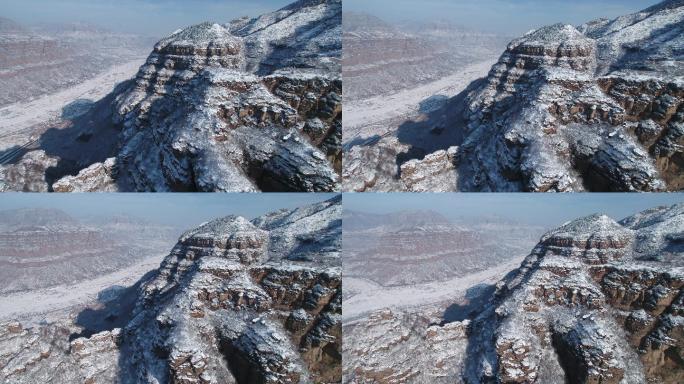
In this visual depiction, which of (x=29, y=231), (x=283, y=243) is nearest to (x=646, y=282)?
(x=283, y=243)

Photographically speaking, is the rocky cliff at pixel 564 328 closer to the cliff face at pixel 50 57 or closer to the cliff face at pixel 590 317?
the cliff face at pixel 590 317

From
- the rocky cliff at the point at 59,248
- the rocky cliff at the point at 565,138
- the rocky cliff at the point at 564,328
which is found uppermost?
the rocky cliff at the point at 565,138

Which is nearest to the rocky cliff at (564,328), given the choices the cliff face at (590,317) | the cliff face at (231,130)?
the cliff face at (590,317)

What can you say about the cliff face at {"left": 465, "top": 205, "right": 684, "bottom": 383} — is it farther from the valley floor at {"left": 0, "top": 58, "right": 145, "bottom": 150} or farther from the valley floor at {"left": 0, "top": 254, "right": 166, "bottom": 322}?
the valley floor at {"left": 0, "top": 58, "right": 145, "bottom": 150}

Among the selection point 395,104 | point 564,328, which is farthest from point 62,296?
point 564,328

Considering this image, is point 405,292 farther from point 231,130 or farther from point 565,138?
point 231,130

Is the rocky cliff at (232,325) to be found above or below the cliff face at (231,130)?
below
